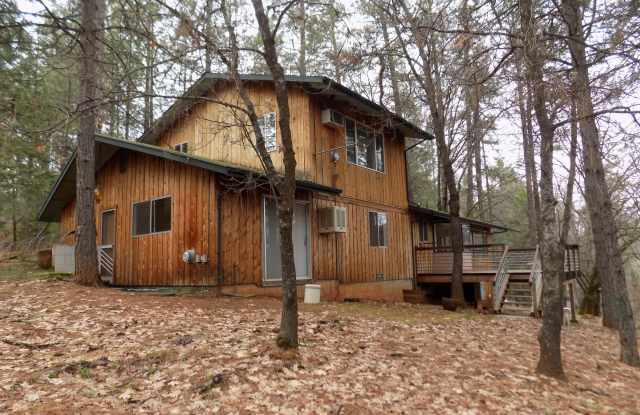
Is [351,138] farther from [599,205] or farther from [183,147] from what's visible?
[599,205]

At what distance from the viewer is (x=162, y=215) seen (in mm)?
10391

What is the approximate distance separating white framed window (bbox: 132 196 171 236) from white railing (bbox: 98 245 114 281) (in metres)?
1.37

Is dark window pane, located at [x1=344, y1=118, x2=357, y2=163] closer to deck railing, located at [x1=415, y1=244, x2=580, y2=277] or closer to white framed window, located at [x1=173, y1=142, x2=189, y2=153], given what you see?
deck railing, located at [x1=415, y1=244, x2=580, y2=277]

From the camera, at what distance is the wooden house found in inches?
369

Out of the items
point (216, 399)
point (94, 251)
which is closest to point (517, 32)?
point (216, 399)

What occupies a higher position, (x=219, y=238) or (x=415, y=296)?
(x=219, y=238)

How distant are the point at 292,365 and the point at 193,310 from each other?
129 inches

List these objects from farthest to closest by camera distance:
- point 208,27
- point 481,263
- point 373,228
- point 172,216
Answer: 1. point 481,263
2. point 373,228
3. point 172,216
4. point 208,27

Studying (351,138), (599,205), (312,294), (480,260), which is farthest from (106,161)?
(599,205)

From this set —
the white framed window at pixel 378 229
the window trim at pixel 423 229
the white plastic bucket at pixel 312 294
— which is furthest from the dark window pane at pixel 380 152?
the white plastic bucket at pixel 312 294

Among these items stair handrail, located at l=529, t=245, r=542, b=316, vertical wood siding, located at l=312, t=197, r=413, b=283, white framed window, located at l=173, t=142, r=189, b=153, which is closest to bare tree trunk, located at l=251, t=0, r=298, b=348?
vertical wood siding, located at l=312, t=197, r=413, b=283

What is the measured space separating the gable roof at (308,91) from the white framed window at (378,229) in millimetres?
2921

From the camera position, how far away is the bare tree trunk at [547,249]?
4918 mm

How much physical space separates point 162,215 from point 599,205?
10.1 metres
